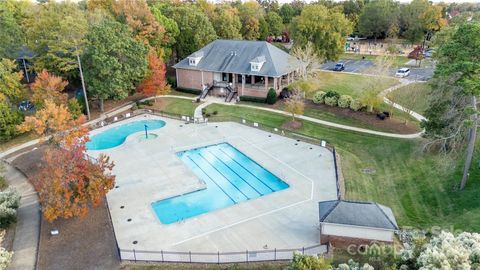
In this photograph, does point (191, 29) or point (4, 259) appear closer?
point (4, 259)

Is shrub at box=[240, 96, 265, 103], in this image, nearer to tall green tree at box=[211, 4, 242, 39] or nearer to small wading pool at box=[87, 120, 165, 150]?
small wading pool at box=[87, 120, 165, 150]

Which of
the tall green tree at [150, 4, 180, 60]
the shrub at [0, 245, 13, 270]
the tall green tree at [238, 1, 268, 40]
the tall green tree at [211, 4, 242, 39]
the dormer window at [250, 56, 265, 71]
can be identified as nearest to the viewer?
the shrub at [0, 245, 13, 270]

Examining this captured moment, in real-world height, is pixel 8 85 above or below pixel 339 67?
above

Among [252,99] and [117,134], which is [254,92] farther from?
[117,134]

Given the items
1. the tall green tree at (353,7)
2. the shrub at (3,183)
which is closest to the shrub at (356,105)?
the shrub at (3,183)

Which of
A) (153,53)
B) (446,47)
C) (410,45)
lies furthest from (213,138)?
(410,45)

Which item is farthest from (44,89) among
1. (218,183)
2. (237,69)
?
(218,183)

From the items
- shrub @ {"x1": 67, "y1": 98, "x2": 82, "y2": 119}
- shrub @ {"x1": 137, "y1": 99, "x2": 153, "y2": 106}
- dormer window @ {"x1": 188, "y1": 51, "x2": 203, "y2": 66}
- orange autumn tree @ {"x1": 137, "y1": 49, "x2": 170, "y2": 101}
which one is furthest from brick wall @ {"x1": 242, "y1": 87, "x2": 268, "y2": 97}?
shrub @ {"x1": 67, "y1": 98, "x2": 82, "y2": 119}
